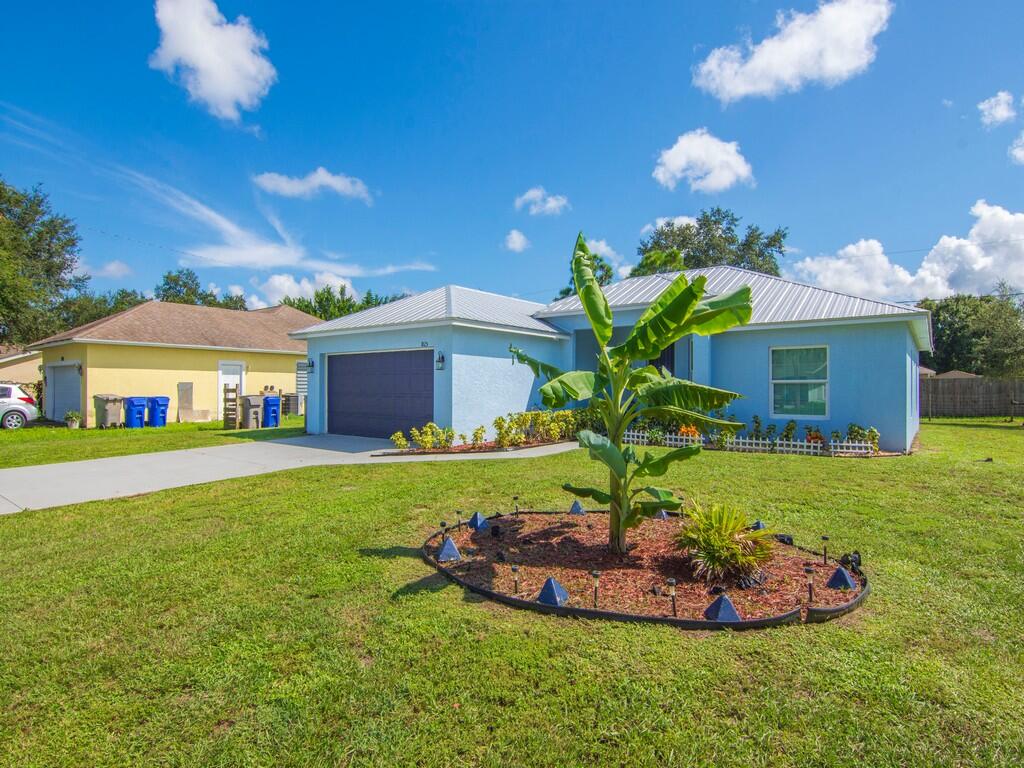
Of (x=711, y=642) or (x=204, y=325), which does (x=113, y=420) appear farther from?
(x=711, y=642)

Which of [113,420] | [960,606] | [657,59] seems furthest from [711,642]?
[113,420]

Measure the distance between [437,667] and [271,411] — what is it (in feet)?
56.5

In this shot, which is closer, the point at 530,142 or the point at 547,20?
the point at 547,20

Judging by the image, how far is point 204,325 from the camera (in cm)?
2242

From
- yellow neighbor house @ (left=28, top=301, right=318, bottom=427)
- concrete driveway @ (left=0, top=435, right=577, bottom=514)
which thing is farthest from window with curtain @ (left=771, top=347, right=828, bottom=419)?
yellow neighbor house @ (left=28, top=301, right=318, bottom=427)

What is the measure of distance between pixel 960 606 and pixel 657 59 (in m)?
12.8

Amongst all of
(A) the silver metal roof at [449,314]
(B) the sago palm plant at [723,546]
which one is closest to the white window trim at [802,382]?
(A) the silver metal roof at [449,314]

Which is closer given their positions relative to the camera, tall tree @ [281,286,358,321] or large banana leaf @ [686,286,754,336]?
large banana leaf @ [686,286,754,336]

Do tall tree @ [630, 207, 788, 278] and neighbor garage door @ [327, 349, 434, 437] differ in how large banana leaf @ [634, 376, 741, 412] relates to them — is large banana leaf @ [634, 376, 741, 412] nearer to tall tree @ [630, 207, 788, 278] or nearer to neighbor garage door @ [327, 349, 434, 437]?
neighbor garage door @ [327, 349, 434, 437]

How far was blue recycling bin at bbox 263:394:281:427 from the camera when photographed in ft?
58.9

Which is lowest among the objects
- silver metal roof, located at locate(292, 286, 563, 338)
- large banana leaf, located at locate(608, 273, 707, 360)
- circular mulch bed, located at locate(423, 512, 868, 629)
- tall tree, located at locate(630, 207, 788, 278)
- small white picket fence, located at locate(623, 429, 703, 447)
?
circular mulch bed, located at locate(423, 512, 868, 629)

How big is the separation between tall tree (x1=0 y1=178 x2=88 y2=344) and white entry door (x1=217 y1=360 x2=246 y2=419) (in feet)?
35.0

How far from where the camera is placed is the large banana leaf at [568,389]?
445 centimetres

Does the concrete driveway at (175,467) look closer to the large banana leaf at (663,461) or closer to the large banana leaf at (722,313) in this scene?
the large banana leaf at (663,461)
